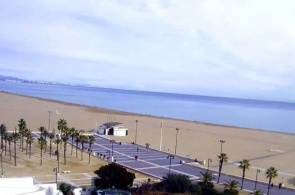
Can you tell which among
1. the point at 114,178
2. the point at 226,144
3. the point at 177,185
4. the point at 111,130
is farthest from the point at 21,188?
the point at 226,144

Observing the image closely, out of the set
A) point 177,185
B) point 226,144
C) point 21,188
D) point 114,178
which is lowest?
point 226,144

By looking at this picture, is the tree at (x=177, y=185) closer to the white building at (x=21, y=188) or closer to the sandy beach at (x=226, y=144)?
the white building at (x=21, y=188)

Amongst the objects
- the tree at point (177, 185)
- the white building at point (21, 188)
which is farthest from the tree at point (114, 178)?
the white building at point (21, 188)

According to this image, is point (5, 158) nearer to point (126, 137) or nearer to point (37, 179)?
point (37, 179)

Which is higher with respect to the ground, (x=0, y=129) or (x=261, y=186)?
(x=0, y=129)

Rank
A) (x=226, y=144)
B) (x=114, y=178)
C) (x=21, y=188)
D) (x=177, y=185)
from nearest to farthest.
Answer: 1. (x=21, y=188)
2. (x=114, y=178)
3. (x=177, y=185)
4. (x=226, y=144)

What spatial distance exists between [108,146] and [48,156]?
14.4 metres

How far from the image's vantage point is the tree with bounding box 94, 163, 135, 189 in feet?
104

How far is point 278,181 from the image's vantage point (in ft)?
152

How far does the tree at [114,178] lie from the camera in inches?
1249

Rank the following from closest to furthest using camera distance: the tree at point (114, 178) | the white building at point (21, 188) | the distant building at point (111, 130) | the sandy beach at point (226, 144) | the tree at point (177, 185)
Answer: the white building at point (21, 188)
the tree at point (114, 178)
the tree at point (177, 185)
the sandy beach at point (226, 144)
the distant building at point (111, 130)

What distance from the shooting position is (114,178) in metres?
31.7

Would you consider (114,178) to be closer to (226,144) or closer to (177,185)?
(177,185)

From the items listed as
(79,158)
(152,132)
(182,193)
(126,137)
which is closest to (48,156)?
(79,158)
